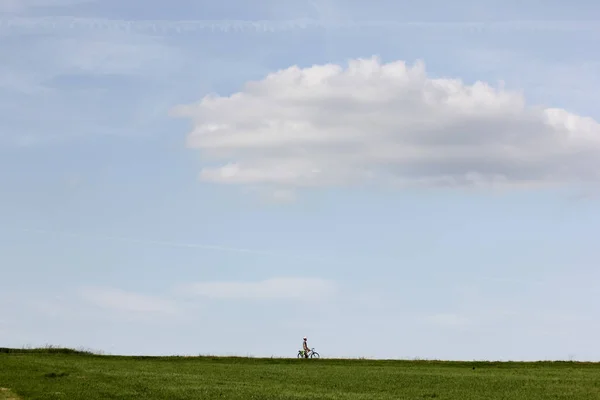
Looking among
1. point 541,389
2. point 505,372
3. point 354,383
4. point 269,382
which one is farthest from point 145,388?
point 505,372

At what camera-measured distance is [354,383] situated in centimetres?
3538

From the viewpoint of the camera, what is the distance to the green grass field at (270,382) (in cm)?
3055

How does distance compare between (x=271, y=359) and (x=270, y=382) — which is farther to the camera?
(x=271, y=359)

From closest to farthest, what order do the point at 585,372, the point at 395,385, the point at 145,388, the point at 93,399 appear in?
the point at 93,399 → the point at 145,388 → the point at 395,385 → the point at 585,372

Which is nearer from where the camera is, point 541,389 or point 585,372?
point 541,389

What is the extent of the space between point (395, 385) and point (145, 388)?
33.5 ft

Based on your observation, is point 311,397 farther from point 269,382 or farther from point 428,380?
point 428,380

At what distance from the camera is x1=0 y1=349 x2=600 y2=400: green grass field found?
100 ft

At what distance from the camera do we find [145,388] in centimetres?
3209

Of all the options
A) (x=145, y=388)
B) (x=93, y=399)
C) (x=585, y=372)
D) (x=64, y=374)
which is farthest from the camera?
(x=585, y=372)

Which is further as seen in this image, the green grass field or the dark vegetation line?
the dark vegetation line

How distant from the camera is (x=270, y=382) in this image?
35.5 m

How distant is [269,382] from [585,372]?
17.0 meters

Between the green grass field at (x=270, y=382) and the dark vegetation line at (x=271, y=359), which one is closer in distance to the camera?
the green grass field at (x=270, y=382)
